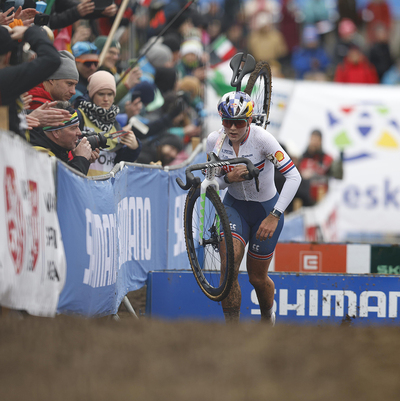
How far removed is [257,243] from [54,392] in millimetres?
3755

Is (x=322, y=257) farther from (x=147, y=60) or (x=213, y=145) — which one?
(x=213, y=145)

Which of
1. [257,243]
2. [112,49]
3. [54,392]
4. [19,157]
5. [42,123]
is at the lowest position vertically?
[54,392]

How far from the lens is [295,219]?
14742 millimetres

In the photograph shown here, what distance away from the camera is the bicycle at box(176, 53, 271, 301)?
6.68 m

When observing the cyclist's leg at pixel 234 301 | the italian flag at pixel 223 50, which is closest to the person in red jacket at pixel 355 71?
the italian flag at pixel 223 50

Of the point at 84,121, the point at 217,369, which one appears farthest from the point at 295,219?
the point at 217,369

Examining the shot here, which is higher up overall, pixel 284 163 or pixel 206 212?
pixel 284 163

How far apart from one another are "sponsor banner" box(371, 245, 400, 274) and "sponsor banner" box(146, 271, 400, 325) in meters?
3.27

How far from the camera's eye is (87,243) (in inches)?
247

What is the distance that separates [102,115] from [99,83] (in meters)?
0.37

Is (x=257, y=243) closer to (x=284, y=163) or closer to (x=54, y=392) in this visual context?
(x=284, y=163)

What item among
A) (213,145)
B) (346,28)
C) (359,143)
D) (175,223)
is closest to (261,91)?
(213,145)

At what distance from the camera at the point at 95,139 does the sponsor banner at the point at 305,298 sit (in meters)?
1.57

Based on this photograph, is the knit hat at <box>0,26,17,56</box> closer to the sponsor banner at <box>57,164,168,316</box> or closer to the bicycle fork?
the sponsor banner at <box>57,164,168,316</box>
